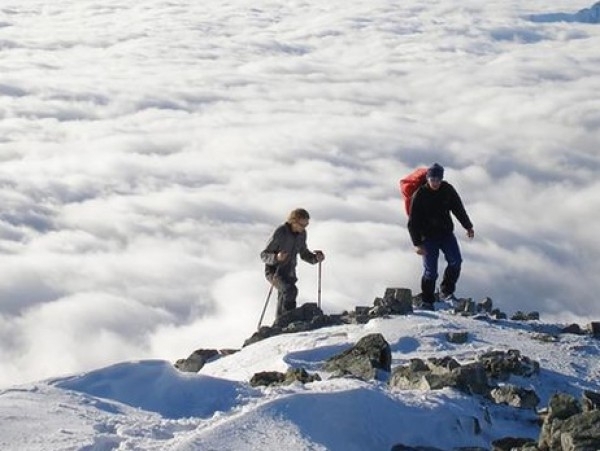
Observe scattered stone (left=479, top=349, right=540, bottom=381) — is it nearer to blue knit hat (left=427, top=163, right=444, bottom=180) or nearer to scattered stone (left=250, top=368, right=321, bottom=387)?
scattered stone (left=250, top=368, right=321, bottom=387)

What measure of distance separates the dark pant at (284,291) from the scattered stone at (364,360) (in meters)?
3.76

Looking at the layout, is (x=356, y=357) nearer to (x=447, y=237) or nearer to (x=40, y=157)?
(x=447, y=237)

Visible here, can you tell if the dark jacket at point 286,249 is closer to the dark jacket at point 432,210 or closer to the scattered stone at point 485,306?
the dark jacket at point 432,210

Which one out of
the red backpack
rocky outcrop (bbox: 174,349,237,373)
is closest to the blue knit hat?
the red backpack

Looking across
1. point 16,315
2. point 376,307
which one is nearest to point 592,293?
point 16,315

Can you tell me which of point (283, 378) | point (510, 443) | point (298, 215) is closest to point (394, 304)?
point (298, 215)

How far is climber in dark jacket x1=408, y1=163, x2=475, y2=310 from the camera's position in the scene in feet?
40.1

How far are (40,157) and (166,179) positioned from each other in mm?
29339

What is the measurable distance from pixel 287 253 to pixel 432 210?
1870 millimetres

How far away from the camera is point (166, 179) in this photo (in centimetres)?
16525

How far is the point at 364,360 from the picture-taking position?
895cm

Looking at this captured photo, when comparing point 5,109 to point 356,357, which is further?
point 5,109

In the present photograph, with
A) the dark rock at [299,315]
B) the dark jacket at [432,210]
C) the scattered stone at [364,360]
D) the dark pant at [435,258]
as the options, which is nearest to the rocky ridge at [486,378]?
the scattered stone at [364,360]

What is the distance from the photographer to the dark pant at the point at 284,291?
13.1m
